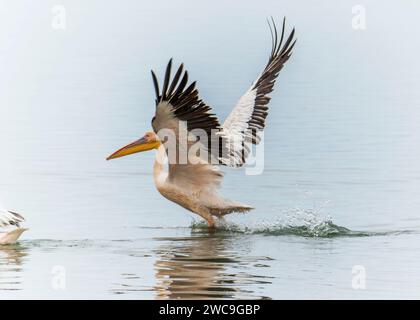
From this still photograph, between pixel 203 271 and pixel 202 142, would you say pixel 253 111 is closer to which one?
pixel 202 142

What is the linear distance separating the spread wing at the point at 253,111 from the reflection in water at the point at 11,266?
241 cm

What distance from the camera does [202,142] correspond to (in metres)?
9.22

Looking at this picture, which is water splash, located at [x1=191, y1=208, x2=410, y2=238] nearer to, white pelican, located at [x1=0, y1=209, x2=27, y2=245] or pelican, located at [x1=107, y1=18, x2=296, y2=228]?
pelican, located at [x1=107, y1=18, x2=296, y2=228]

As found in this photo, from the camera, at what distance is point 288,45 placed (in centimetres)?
1084

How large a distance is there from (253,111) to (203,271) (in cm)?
316

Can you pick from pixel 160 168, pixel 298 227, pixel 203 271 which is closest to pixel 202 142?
pixel 160 168

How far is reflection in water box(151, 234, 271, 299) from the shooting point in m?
6.91

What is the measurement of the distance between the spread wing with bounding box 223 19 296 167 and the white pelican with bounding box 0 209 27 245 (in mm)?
2265

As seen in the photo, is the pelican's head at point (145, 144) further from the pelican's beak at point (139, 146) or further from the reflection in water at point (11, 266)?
the reflection in water at point (11, 266)

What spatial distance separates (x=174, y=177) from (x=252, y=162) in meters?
0.88

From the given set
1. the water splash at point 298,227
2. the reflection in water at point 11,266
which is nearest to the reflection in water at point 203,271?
the water splash at point 298,227

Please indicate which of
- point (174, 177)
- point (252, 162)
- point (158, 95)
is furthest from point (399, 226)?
point (158, 95)

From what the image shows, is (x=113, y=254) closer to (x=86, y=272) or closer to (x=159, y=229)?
(x=86, y=272)

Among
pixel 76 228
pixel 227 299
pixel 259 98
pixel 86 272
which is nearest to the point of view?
pixel 227 299
